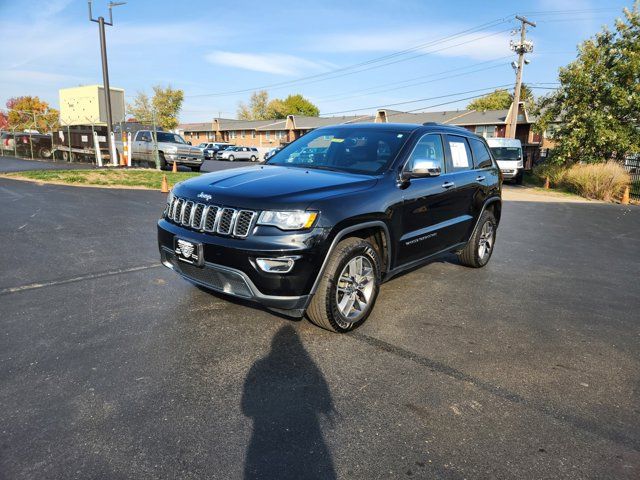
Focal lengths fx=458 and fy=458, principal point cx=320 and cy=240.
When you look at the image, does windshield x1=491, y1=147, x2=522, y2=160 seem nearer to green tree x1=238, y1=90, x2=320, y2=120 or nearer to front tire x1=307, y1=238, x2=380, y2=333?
front tire x1=307, y1=238, x2=380, y2=333

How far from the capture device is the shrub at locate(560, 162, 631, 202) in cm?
1825

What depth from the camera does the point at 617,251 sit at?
27.2 ft

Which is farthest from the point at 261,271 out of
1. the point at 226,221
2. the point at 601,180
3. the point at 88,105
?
the point at 88,105

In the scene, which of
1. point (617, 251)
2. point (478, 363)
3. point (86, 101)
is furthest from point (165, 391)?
point (86, 101)

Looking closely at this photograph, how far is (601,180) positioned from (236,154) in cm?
2903

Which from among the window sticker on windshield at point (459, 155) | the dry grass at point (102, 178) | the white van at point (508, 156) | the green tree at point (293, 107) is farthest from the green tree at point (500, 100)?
the window sticker on windshield at point (459, 155)

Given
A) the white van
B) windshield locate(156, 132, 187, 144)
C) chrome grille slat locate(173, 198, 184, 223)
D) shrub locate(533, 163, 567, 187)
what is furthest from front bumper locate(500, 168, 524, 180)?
chrome grille slat locate(173, 198, 184, 223)

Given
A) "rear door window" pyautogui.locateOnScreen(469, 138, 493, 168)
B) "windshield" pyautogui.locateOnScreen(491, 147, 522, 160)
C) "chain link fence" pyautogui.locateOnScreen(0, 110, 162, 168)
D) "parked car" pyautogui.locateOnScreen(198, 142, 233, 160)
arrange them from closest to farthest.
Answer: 1. "rear door window" pyautogui.locateOnScreen(469, 138, 493, 168)
2. "chain link fence" pyautogui.locateOnScreen(0, 110, 162, 168)
3. "windshield" pyautogui.locateOnScreen(491, 147, 522, 160)
4. "parked car" pyautogui.locateOnScreen(198, 142, 233, 160)

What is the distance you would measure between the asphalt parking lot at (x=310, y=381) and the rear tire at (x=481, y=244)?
1.52 feet

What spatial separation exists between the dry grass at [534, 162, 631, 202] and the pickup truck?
16.9 metres

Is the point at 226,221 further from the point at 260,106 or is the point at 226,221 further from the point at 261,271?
the point at 260,106

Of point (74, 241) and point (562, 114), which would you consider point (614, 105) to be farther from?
point (74, 241)

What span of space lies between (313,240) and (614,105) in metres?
21.6

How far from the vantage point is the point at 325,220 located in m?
3.54
